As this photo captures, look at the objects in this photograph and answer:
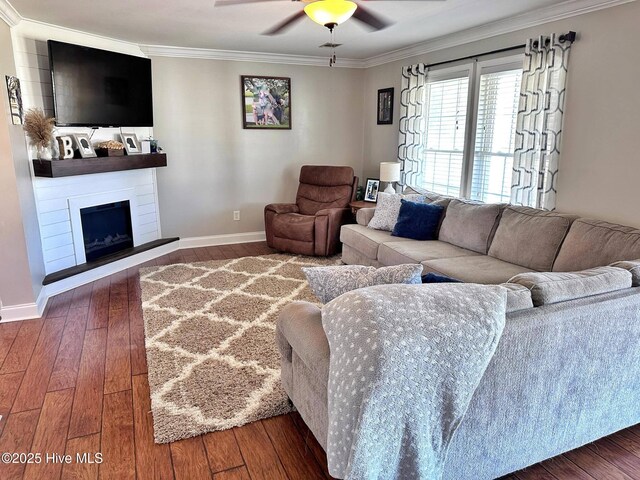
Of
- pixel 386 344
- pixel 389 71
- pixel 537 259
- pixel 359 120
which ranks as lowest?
pixel 537 259

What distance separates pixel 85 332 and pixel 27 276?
73 centimetres

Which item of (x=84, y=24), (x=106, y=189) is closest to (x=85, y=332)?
(x=106, y=189)

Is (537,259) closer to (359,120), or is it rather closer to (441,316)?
(441,316)

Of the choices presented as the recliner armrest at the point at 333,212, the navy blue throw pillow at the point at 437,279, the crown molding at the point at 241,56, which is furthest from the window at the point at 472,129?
the navy blue throw pillow at the point at 437,279

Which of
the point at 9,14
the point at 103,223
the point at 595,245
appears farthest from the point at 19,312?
the point at 595,245

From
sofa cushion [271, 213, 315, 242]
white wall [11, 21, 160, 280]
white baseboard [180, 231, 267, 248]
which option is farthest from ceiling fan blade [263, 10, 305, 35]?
white baseboard [180, 231, 267, 248]

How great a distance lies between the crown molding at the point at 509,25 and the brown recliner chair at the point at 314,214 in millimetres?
1600

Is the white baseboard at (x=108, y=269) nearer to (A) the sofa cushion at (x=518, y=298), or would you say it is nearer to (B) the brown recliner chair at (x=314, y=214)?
(B) the brown recliner chair at (x=314, y=214)

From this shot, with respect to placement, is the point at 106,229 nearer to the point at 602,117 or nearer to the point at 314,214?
the point at 314,214

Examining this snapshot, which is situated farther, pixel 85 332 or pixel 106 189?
pixel 106 189

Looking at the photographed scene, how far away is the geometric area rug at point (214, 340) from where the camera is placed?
2.36 metres

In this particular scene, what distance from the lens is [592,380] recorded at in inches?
72.6

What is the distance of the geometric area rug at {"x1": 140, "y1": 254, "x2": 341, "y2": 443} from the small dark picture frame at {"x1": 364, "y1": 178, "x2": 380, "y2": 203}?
3.56 feet

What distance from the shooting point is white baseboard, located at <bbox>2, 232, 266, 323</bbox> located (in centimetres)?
356
